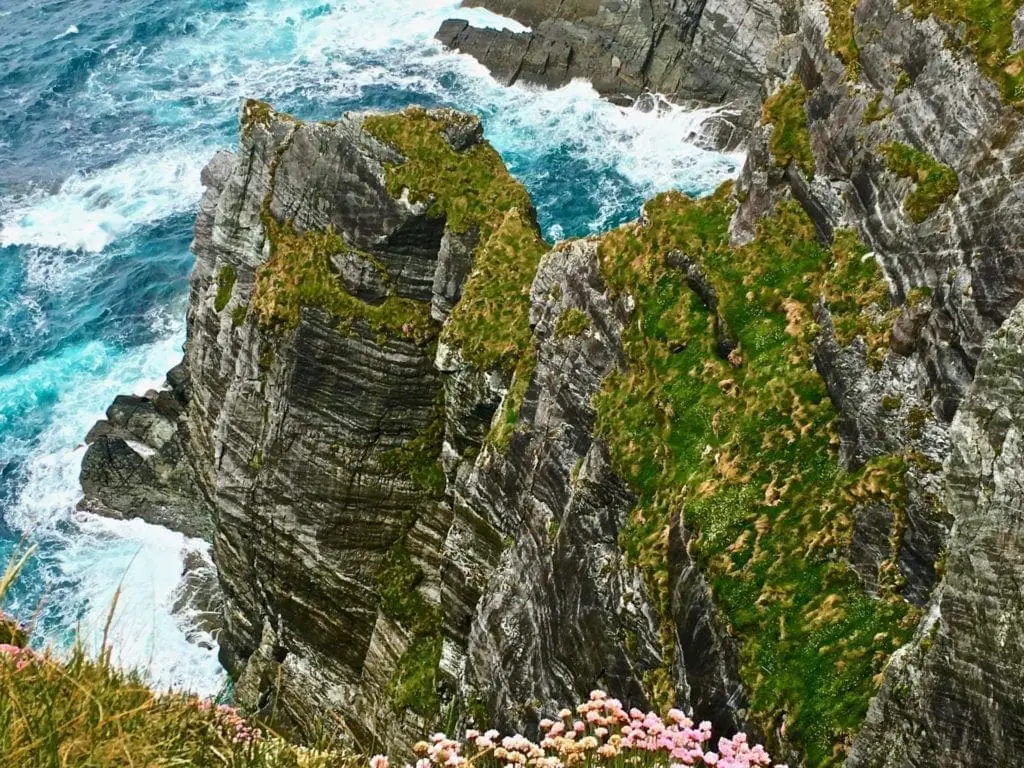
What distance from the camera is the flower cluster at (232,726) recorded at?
34.3ft

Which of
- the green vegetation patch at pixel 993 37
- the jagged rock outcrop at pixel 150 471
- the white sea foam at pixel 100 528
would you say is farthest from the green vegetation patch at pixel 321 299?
the green vegetation patch at pixel 993 37

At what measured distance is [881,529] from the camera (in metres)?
18.0

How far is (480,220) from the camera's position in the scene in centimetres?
3453

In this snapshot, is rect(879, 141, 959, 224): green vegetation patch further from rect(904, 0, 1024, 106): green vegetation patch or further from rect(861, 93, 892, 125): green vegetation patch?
rect(904, 0, 1024, 106): green vegetation patch

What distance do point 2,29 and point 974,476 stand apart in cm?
10587

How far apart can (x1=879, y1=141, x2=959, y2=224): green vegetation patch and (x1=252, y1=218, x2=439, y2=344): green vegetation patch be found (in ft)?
61.2

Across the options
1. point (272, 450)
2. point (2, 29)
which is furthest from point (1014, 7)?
point (2, 29)

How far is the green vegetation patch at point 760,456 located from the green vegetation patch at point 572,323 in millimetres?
1278

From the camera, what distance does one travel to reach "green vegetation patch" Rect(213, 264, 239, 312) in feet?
132

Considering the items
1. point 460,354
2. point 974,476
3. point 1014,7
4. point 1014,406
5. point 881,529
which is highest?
point 1014,7

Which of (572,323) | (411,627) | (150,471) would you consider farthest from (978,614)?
(150,471)

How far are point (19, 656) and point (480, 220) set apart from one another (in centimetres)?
2644

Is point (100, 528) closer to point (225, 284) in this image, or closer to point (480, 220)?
point (225, 284)

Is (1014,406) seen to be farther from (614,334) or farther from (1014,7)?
(614,334)
